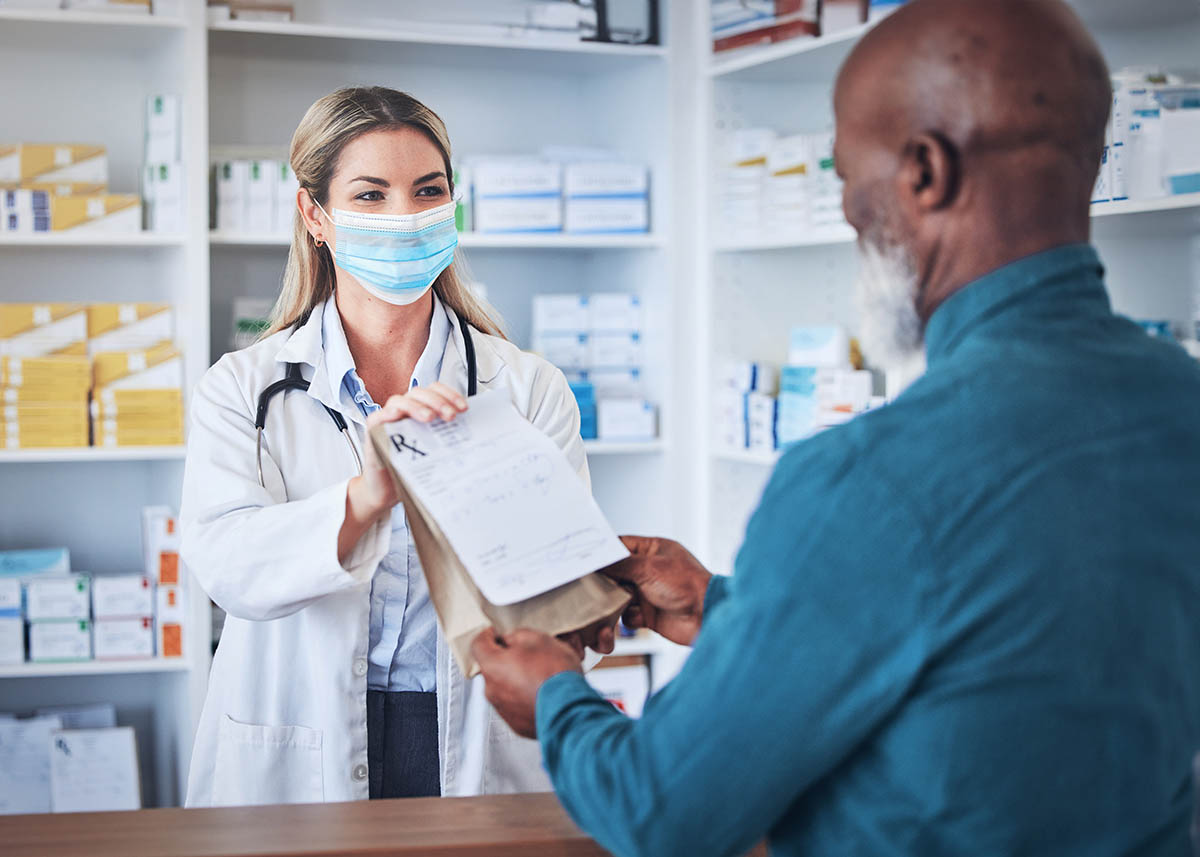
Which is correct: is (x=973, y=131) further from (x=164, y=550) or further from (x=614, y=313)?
(x=164, y=550)

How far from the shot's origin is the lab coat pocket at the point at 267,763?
1603mm

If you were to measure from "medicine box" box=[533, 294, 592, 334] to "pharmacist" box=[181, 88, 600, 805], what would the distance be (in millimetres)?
1499

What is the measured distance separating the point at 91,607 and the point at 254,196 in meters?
1.20

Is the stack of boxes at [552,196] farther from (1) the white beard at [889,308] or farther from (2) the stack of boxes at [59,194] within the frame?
(1) the white beard at [889,308]

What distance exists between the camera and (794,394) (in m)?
3.03

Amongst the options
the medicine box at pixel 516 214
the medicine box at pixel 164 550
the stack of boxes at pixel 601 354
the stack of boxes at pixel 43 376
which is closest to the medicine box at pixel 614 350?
the stack of boxes at pixel 601 354

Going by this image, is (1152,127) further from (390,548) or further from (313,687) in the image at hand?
(313,687)

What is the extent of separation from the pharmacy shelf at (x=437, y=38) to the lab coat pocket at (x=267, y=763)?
2077 millimetres

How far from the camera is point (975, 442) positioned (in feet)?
2.48

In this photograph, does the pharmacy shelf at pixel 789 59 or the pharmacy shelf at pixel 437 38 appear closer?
the pharmacy shelf at pixel 789 59

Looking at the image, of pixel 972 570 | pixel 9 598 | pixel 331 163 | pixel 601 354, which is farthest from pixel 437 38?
pixel 972 570

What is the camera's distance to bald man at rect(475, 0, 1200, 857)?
2.45 feet

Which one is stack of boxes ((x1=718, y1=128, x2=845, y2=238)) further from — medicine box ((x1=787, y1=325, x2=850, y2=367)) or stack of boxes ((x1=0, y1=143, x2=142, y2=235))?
stack of boxes ((x1=0, y1=143, x2=142, y2=235))

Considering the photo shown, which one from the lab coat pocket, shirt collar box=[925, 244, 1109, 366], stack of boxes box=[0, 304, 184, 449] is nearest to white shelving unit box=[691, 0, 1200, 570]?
stack of boxes box=[0, 304, 184, 449]
